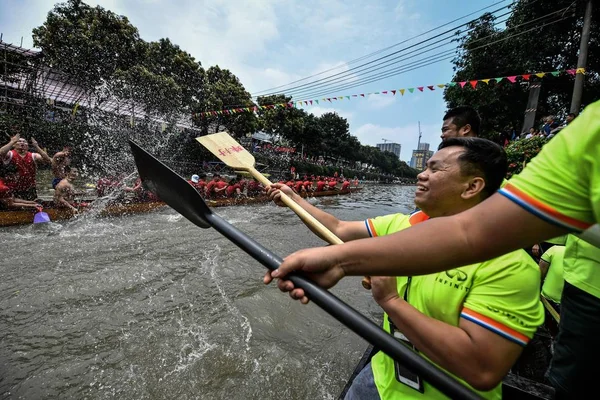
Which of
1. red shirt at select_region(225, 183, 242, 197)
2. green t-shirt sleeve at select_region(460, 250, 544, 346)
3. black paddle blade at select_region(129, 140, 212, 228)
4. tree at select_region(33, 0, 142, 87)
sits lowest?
red shirt at select_region(225, 183, 242, 197)

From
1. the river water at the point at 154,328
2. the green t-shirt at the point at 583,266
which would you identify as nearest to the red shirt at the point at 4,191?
the river water at the point at 154,328

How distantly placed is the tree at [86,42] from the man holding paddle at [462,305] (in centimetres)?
2568

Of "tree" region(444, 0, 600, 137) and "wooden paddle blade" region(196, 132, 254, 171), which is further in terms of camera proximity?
"tree" region(444, 0, 600, 137)

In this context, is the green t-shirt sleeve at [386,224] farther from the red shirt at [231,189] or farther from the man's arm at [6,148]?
the red shirt at [231,189]

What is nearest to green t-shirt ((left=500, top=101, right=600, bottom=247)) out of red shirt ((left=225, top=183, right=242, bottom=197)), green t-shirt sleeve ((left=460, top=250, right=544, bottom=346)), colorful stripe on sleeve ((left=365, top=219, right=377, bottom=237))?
green t-shirt sleeve ((left=460, top=250, right=544, bottom=346))

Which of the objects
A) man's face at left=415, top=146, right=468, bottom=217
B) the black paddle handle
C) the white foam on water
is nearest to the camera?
the black paddle handle

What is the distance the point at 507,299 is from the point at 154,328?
3.77m

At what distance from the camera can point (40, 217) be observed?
6852 mm

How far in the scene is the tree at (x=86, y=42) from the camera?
1967 centimetres

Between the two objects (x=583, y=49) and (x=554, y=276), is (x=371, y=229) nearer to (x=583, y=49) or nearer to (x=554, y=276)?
(x=554, y=276)

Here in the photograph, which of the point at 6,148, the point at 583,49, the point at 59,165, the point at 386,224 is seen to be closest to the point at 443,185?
the point at 386,224

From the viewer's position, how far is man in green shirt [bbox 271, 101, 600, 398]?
0.67 m

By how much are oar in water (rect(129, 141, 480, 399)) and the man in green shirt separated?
0.09 metres

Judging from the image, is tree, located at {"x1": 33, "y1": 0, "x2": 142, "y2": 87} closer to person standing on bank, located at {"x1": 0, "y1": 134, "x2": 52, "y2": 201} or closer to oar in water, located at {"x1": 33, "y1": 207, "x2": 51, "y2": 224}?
person standing on bank, located at {"x1": 0, "y1": 134, "x2": 52, "y2": 201}
